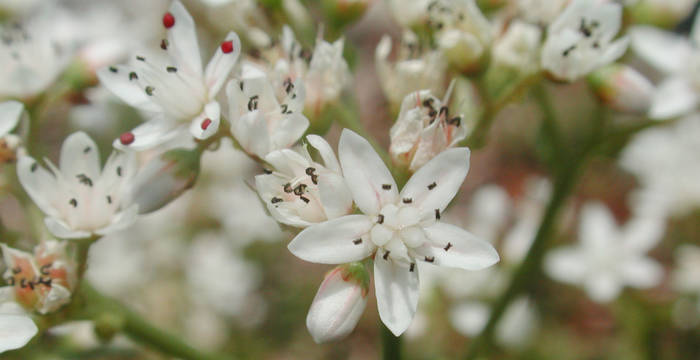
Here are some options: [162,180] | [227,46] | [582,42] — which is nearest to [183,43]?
[227,46]

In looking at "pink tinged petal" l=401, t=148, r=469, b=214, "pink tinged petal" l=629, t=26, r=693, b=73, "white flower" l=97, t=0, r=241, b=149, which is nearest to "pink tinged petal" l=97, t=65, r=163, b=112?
A: "white flower" l=97, t=0, r=241, b=149

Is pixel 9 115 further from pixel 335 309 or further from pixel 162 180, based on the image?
pixel 335 309

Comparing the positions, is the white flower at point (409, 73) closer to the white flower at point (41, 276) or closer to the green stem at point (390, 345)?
the green stem at point (390, 345)

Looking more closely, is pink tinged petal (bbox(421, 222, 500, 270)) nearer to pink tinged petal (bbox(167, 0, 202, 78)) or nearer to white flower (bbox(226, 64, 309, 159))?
white flower (bbox(226, 64, 309, 159))

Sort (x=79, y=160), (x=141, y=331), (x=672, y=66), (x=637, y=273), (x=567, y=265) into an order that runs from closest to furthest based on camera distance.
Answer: (x=79, y=160) → (x=141, y=331) → (x=672, y=66) → (x=637, y=273) → (x=567, y=265)

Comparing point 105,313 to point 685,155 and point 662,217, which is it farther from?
point 685,155

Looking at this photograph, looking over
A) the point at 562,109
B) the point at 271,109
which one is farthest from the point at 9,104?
the point at 562,109
